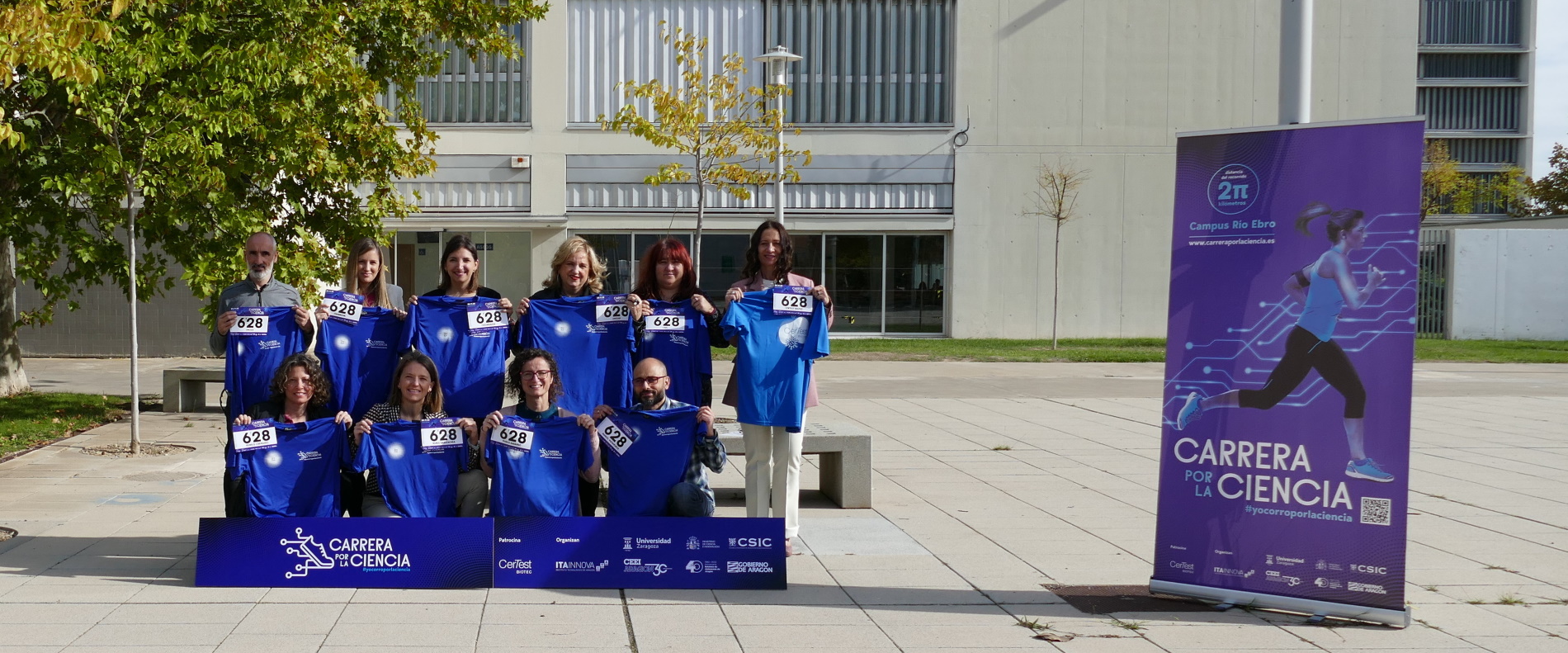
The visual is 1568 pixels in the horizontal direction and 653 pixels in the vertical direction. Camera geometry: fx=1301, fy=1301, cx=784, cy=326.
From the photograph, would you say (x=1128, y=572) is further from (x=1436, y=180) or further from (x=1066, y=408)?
(x=1436, y=180)

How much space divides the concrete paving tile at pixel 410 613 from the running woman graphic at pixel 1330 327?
3.76 m

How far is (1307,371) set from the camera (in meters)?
5.92

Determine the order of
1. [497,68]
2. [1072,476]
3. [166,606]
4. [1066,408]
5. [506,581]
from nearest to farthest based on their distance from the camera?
[166,606] → [506,581] → [1072,476] → [1066,408] → [497,68]

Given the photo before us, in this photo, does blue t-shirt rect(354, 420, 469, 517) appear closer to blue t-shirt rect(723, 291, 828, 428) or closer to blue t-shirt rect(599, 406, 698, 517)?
blue t-shirt rect(599, 406, 698, 517)

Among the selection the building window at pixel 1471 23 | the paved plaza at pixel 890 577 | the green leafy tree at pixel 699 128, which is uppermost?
the building window at pixel 1471 23

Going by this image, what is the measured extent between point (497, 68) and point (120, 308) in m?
9.93

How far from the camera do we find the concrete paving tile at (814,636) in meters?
5.47

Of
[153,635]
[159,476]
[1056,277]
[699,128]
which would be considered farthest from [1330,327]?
[1056,277]

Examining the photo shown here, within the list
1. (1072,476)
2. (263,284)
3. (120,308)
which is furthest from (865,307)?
(263,284)

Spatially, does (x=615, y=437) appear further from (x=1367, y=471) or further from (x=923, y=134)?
(x=923, y=134)

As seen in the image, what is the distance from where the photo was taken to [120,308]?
2438cm

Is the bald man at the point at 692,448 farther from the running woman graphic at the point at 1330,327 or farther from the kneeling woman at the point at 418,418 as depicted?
the running woman graphic at the point at 1330,327

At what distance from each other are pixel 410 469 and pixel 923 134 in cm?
2508

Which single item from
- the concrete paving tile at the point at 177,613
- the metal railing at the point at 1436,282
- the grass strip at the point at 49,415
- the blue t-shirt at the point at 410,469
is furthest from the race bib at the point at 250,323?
the metal railing at the point at 1436,282
